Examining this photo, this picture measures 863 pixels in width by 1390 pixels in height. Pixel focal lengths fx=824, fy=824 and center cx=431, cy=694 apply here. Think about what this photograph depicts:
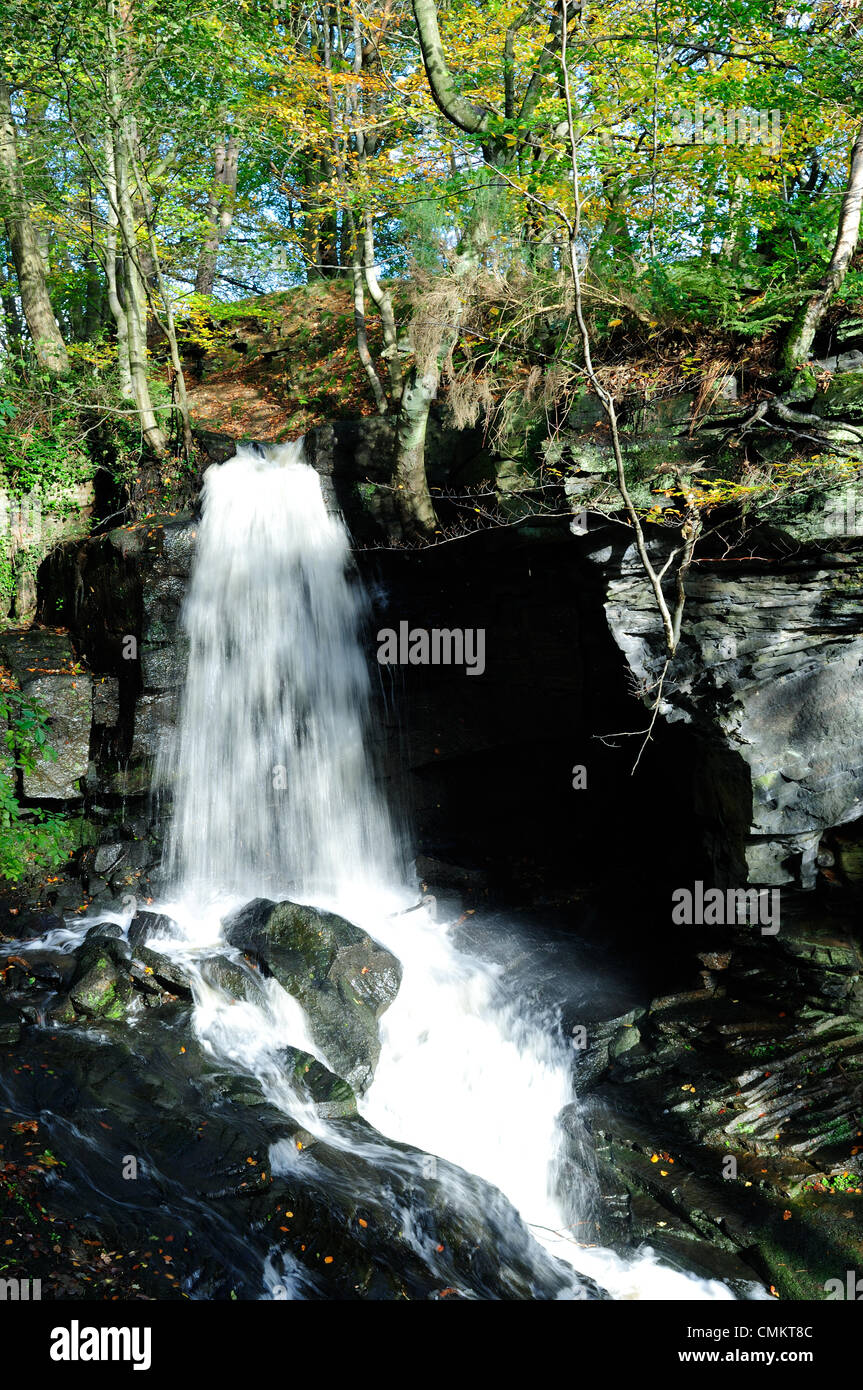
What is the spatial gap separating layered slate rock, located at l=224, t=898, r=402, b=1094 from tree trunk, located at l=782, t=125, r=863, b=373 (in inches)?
274

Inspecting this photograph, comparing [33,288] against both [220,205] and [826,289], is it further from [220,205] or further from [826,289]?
[826,289]

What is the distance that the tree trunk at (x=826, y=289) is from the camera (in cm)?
776

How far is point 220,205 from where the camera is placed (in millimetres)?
15625

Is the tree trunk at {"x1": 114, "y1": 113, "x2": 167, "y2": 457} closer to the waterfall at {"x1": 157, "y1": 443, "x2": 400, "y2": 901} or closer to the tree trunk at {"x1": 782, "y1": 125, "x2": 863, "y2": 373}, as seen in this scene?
the waterfall at {"x1": 157, "y1": 443, "x2": 400, "y2": 901}

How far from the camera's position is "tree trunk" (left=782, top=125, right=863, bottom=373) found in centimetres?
776

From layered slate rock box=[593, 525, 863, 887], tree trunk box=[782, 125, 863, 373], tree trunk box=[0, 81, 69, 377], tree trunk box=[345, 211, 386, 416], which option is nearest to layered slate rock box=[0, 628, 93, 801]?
tree trunk box=[0, 81, 69, 377]

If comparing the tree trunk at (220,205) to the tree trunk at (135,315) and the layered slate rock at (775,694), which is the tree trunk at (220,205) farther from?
the layered slate rock at (775,694)

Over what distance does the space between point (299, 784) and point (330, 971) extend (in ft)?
9.91

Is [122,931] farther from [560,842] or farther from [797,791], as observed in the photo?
[797,791]

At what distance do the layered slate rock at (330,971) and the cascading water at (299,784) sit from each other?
0.32 metres

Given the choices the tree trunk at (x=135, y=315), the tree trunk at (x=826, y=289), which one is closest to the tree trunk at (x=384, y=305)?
the tree trunk at (x=135, y=315)

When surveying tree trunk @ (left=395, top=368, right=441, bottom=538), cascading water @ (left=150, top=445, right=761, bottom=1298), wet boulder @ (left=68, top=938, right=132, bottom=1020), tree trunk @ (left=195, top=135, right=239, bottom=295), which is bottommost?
wet boulder @ (left=68, top=938, right=132, bottom=1020)

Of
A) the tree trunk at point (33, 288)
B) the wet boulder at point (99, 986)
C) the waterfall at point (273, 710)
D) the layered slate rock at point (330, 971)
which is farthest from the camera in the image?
the tree trunk at point (33, 288)
